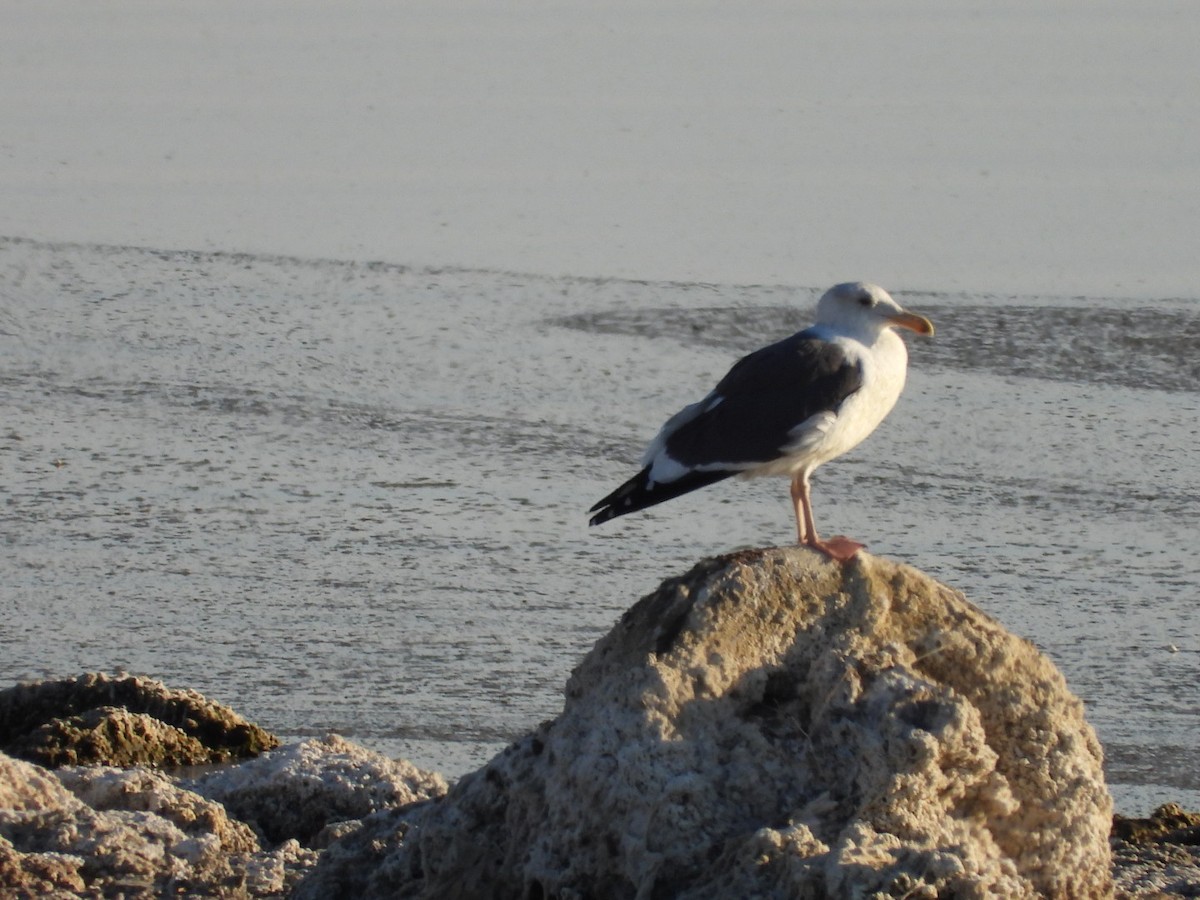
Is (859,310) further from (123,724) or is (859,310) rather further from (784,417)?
(123,724)

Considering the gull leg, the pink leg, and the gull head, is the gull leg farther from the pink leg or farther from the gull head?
the gull head

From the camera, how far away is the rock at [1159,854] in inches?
179

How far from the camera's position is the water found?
20.9ft

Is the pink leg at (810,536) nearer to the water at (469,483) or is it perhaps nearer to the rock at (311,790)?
the rock at (311,790)

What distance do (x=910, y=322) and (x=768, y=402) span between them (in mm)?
532

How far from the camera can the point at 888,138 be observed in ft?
35.1

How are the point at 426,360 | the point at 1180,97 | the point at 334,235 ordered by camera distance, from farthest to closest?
the point at 1180,97
the point at 334,235
the point at 426,360

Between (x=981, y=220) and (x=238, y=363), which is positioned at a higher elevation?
(x=981, y=220)

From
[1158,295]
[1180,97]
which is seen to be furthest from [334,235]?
[1180,97]

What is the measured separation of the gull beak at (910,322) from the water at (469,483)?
4.63 ft

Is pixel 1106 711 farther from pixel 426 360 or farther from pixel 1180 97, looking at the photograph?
pixel 1180 97

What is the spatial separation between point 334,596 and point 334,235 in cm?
318

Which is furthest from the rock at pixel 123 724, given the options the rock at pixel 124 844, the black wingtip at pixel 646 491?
the black wingtip at pixel 646 491

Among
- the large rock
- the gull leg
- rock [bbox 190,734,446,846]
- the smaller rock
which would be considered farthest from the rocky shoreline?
the smaller rock
